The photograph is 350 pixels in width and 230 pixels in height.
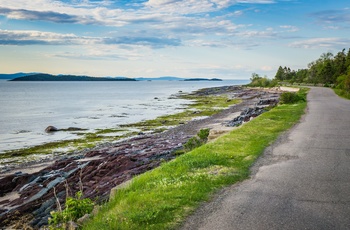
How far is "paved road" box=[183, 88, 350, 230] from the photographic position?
659 centimetres

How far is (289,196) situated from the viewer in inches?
316

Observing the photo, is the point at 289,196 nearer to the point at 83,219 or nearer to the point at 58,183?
the point at 83,219

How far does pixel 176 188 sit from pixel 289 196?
100 inches

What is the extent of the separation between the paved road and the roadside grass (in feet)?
1.28

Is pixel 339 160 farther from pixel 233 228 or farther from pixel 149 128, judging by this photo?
pixel 149 128

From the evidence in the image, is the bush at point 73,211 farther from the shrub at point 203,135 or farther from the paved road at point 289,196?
the shrub at point 203,135

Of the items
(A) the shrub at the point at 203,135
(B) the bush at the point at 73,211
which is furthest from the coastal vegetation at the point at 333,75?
(B) the bush at the point at 73,211

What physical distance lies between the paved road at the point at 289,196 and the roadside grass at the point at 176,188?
1.28 ft

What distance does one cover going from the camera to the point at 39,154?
29125 mm

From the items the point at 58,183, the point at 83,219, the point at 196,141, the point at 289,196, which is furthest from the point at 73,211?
the point at 196,141

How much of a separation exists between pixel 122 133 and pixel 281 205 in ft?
106

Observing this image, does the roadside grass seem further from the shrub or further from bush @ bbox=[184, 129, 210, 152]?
the shrub

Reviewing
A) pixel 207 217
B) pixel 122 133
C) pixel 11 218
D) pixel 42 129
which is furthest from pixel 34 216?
pixel 42 129

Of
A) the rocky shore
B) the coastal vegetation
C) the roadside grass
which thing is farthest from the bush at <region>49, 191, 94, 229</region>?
the coastal vegetation
